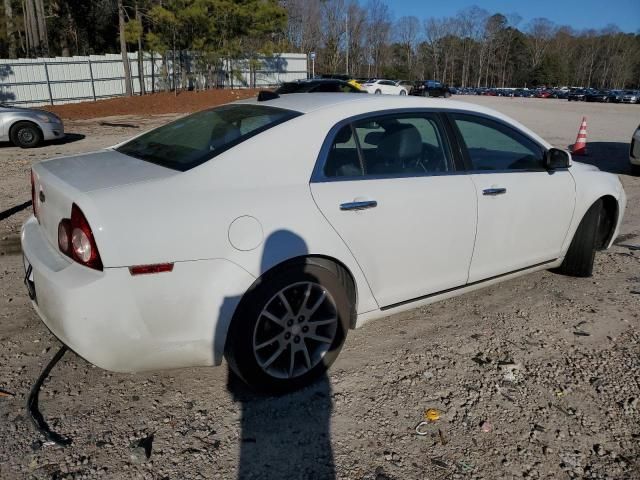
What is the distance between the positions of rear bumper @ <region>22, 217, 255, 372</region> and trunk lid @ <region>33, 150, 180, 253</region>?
0.25m

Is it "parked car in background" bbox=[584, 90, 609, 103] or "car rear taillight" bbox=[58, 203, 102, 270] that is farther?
"parked car in background" bbox=[584, 90, 609, 103]

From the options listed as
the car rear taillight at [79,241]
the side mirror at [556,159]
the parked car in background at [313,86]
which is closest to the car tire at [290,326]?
the car rear taillight at [79,241]

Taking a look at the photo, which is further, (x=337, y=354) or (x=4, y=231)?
(x=4, y=231)

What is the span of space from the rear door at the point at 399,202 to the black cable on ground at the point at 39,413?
1.73 metres

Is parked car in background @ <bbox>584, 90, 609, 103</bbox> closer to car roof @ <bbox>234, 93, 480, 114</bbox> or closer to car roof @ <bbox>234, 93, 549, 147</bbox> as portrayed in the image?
car roof @ <bbox>234, 93, 549, 147</bbox>

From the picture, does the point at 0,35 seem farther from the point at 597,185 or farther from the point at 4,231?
the point at 597,185

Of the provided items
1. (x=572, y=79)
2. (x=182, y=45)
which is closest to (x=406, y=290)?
(x=182, y=45)

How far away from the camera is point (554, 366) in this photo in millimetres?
3223

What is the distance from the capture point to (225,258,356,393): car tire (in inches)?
103

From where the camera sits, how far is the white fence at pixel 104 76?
25.6 m

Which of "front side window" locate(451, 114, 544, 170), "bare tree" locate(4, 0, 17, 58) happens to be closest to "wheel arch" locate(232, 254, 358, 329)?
"front side window" locate(451, 114, 544, 170)

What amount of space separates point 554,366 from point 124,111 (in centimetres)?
2416

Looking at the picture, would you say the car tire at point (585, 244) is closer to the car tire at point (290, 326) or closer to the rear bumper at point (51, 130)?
the car tire at point (290, 326)

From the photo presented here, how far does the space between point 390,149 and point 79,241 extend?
1910 millimetres
